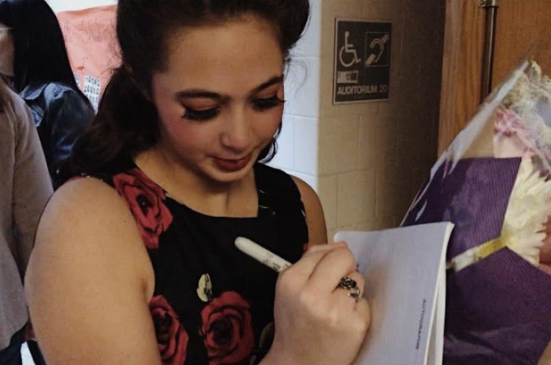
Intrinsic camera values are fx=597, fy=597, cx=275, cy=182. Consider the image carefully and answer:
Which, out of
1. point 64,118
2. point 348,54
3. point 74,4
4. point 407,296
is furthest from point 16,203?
point 74,4

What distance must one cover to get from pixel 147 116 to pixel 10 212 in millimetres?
870

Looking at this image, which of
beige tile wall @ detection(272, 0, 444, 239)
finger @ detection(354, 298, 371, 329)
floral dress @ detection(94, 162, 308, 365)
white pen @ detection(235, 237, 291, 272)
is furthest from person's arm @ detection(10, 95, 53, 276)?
finger @ detection(354, 298, 371, 329)

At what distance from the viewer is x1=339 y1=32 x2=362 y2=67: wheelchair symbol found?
4.71 feet

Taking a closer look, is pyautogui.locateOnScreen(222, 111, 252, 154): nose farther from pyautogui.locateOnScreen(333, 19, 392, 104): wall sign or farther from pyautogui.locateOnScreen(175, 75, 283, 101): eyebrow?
pyautogui.locateOnScreen(333, 19, 392, 104): wall sign

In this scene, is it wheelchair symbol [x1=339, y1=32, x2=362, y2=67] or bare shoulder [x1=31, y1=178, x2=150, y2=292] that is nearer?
bare shoulder [x1=31, y1=178, x2=150, y2=292]

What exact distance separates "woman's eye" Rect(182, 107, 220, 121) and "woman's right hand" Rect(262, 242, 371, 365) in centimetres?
19

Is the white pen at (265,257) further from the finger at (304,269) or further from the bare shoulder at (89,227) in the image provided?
the bare shoulder at (89,227)

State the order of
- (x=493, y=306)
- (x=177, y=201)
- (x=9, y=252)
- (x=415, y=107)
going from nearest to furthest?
1. (x=493, y=306)
2. (x=177, y=201)
3. (x=9, y=252)
4. (x=415, y=107)

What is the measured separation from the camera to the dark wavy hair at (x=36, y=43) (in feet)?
5.57

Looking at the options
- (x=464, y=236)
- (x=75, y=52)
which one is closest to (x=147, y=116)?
(x=464, y=236)

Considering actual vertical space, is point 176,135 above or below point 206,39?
below

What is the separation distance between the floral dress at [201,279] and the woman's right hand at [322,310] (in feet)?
0.50

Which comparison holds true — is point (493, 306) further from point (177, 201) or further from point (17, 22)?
point (17, 22)

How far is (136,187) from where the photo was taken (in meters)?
0.66
